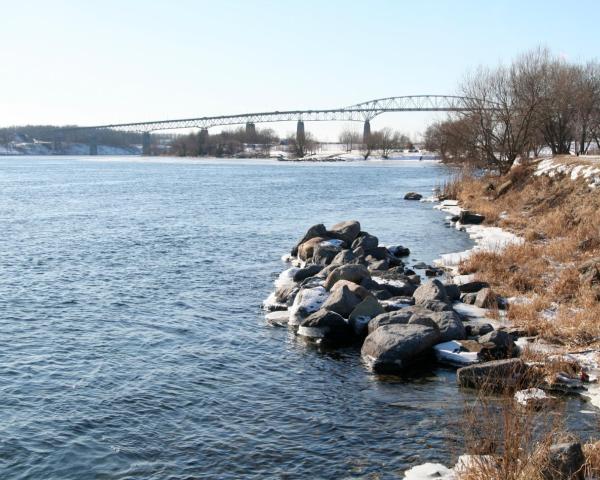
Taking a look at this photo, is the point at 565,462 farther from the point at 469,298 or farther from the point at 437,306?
the point at 469,298

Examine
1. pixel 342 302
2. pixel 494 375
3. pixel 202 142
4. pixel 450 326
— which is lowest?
pixel 494 375

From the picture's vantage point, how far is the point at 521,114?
142ft

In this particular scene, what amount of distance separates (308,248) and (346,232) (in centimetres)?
287

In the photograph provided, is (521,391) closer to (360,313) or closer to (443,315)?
(443,315)

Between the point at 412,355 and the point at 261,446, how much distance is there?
4.27 m

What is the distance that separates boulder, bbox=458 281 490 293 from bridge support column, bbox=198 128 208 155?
16705 cm

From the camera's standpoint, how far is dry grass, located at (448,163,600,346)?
14328 mm

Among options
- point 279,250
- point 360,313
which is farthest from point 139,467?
point 279,250

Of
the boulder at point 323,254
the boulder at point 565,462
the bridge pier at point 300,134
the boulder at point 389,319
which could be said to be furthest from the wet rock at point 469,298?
the bridge pier at point 300,134

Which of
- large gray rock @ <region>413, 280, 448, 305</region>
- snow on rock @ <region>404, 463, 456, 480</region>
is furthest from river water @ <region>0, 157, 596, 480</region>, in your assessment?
large gray rock @ <region>413, 280, 448, 305</region>

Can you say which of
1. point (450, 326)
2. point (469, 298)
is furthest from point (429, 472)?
point (469, 298)

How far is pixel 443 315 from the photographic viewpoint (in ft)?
47.5

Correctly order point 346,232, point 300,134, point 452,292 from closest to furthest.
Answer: point 452,292 → point 346,232 → point 300,134

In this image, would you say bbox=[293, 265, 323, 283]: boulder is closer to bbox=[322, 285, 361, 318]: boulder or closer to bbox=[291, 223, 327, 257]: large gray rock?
bbox=[322, 285, 361, 318]: boulder
